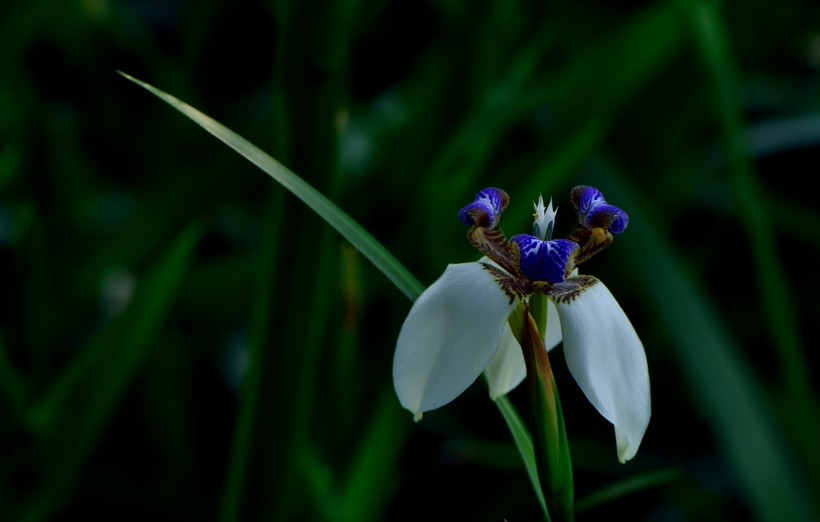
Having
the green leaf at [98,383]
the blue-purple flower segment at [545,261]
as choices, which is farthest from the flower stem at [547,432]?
the green leaf at [98,383]

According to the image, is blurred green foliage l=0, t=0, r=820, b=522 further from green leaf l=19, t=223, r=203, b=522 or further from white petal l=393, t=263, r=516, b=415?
white petal l=393, t=263, r=516, b=415

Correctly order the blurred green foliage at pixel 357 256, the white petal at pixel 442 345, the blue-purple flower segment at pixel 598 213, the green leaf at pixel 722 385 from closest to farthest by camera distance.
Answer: the white petal at pixel 442 345, the blue-purple flower segment at pixel 598 213, the blurred green foliage at pixel 357 256, the green leaf at pixel 722 385

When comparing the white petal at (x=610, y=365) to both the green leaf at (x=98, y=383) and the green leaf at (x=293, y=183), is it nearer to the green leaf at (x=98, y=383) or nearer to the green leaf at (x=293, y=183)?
the green leaf at (x=293, y=183)

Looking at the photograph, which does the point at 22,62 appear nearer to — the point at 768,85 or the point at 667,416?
the point at 667,416

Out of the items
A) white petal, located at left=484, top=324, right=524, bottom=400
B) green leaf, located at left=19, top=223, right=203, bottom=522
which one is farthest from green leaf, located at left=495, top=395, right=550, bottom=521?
green leaf, located at left=19, top=223, right=203, bottom=522

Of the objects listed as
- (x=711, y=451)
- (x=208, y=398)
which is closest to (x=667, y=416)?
(x=711, y=451)

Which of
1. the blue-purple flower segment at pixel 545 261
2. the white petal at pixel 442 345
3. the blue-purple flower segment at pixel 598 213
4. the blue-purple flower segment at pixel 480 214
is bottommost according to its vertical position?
the white petal at pixel 442 345

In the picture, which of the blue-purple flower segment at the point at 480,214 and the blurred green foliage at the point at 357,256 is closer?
the blue-purple flower segment at the point at 480,214
